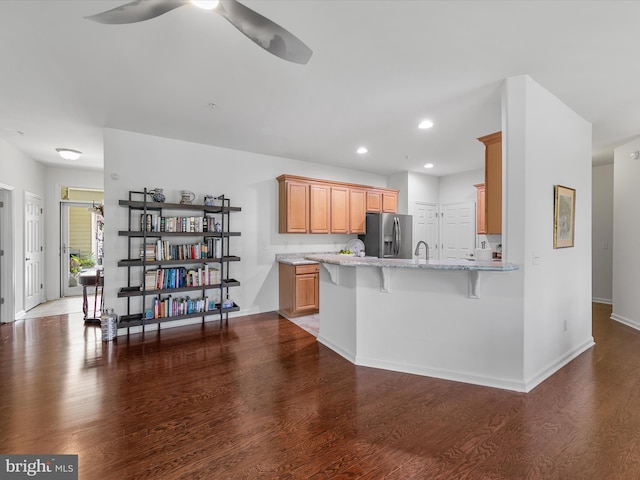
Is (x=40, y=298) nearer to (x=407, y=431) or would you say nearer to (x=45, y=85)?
(x=45, y=85)

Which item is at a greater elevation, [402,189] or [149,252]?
[402,189]

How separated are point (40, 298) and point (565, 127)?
8515mm

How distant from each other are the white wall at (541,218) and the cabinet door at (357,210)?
3288 mm

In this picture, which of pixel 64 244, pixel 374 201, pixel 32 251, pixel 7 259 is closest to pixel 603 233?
pixel 374 201

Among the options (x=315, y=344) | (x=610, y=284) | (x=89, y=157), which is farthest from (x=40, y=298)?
(x=610, y=284)

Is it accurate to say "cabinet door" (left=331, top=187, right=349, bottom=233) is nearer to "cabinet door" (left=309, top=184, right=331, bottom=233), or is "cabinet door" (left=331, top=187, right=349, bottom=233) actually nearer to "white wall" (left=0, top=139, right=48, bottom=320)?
"cabinet door" (left=309, top=184, right=331, bottom=233)

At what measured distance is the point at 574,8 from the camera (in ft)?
6.11

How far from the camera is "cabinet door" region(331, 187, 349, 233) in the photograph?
5606mm

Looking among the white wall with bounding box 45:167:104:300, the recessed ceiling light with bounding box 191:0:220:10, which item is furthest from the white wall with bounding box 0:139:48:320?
the recessed ceiling light with bounding box 191:0:220:10

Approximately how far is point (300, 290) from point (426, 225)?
11.8ft

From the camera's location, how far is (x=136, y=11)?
5.05 feet

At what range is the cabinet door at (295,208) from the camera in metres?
5.07

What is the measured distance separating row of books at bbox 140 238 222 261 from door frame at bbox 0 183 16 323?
2.30m

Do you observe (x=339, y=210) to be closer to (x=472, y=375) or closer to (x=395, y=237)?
(x=395, y=237)
